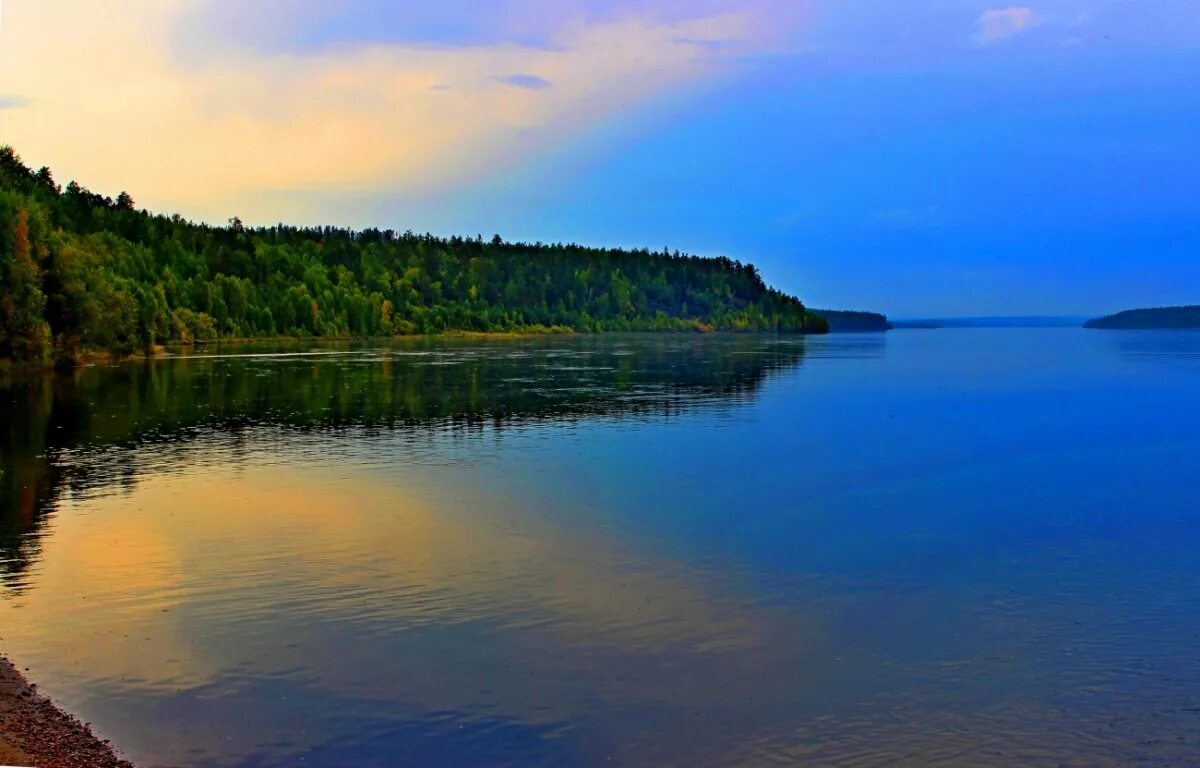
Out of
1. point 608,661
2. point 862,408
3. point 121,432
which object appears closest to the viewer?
point 608,661

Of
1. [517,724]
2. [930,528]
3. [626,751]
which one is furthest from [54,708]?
[930,528]

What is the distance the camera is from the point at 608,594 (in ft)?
62.1

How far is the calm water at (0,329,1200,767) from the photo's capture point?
13.0 metres

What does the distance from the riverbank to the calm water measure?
0.37m

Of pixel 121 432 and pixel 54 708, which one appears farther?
pixel 121 432

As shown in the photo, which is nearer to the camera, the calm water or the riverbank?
the riverbank

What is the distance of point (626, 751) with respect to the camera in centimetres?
1240

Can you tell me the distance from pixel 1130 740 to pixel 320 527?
16.8 m

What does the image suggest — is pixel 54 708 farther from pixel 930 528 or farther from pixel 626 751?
pixel 930 528

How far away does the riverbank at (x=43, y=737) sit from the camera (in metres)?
11.3

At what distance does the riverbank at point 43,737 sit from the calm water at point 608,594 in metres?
0.37

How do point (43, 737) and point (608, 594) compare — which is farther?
point (608, 594)

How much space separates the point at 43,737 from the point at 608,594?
9253 millimetres

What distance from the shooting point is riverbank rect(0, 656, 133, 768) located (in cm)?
1130
